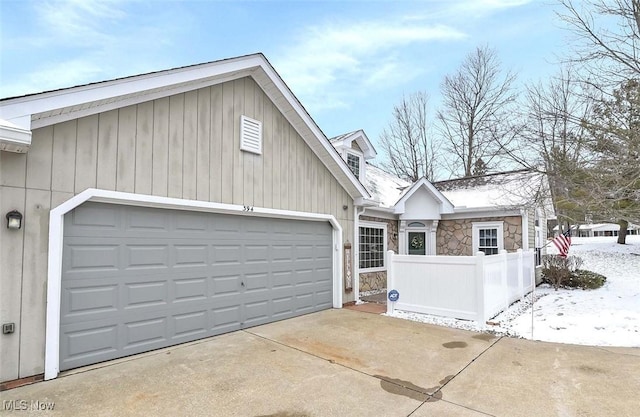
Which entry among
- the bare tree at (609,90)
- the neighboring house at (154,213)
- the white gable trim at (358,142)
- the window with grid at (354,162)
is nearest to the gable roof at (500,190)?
the bare tree at (609,90)

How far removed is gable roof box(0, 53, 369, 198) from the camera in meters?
4.16

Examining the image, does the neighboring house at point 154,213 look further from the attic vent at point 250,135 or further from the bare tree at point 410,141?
the bare tree at point 410,141

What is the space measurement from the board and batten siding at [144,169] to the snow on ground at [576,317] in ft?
14.3

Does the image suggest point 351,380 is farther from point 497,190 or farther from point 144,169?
point 497,190

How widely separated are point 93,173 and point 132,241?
3.73 feet

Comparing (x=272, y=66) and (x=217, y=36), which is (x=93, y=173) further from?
(x=217, y=36)

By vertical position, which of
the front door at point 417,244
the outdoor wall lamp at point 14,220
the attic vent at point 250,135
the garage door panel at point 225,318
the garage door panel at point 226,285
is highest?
the attic vent at point 250,135

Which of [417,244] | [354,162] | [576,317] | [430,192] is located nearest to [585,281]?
[576,317]

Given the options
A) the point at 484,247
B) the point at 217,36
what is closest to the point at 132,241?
the point at 217,36

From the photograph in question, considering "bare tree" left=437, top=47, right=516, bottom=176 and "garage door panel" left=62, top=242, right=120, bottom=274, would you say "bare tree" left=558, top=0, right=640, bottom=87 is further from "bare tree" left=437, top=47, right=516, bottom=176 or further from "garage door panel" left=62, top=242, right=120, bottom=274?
"garage door panel" left=62, top=242, right=120, bottom=274

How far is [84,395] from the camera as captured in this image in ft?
13.2

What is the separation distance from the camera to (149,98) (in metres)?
5.71

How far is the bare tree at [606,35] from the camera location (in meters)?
8.74

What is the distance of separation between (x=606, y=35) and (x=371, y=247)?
8390mm
